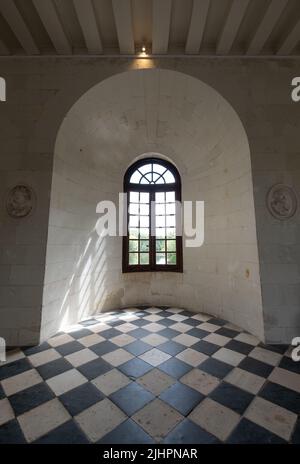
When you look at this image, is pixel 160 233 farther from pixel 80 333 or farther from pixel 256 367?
pixel 256 367

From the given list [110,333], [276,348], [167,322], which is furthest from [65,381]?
[276,348]

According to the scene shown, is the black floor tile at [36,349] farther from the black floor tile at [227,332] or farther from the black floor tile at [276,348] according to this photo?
the black floor tile at [276,348]

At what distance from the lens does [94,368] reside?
5.78 feet

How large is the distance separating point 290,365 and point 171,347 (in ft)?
3.47

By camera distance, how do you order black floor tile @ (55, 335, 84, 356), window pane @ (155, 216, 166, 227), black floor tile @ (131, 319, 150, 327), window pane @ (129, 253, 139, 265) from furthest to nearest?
window pane @ (155, 216, 166, 227), window pane @ (129, 253, 139, 265), black floor tile @ (131, 319, 150, 327), black floor tile @ (55, 335, 84, 356)

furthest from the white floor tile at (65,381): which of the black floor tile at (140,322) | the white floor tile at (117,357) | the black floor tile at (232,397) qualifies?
the black floor tile at (140,322)

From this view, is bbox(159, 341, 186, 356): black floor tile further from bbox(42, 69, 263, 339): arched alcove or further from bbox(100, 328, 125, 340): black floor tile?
bbox(42, 69, 263, 339): arched alcove

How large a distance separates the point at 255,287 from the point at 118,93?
3012 millimetres

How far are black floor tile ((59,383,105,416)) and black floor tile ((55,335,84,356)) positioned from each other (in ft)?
1.90

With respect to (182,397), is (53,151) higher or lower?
higher

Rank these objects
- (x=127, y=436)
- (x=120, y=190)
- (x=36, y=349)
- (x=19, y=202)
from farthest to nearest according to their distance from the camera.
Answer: (x=120, y=190)
(x=19, y=202)
(x=36, y=349)
(x=127, y=436)

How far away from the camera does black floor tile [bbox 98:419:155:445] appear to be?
3.54ft

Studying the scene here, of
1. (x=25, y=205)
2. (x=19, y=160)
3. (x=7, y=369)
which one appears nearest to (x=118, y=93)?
(x=19, y=160)

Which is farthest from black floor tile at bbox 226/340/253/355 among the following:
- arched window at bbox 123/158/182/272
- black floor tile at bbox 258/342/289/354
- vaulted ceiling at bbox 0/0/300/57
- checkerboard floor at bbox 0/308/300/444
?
vaulted ceiling at bbox 0/0/300/57
